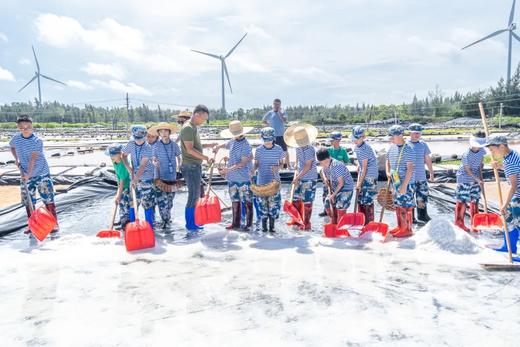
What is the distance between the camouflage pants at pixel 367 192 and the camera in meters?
5.22

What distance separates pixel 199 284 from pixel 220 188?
17.9 ft

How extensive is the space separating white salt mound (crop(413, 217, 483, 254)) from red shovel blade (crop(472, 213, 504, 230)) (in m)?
0.79

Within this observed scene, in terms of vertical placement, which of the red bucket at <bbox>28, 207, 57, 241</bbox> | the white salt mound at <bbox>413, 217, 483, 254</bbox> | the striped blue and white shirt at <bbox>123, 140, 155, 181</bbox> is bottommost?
the white salt mound at <bbox>413, 217, 483, 254</bbox>

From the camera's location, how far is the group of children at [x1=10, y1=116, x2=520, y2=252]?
5012 mm

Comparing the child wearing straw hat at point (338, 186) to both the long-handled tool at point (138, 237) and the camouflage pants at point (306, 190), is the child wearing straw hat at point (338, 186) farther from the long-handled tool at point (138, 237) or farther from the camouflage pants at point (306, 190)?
the long-handled tool at point (138, 237)

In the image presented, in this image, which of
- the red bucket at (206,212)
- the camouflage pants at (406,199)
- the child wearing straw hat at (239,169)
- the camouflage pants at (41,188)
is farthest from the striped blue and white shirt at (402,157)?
the camouflage pants at (41,188)

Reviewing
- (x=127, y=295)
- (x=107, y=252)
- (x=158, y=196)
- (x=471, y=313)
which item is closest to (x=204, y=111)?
(x=158, y=196)

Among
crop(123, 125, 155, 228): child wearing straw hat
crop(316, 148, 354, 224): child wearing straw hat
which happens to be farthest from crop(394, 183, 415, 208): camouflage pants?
crop(123, 125, 155, 228): child wearing straw hat

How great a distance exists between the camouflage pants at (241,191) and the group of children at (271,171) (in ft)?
0.04

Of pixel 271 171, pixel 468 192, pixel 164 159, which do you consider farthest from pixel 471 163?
pixel 164 159

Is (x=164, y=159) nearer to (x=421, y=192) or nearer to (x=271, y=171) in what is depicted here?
(x=271, y=171)

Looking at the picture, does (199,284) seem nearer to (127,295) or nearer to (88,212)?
(127,295)

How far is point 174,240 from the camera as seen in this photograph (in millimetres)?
5027

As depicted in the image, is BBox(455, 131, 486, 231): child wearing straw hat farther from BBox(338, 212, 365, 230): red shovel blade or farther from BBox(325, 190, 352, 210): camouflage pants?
BBox(325, 190, 352, 210): camouflage pants
